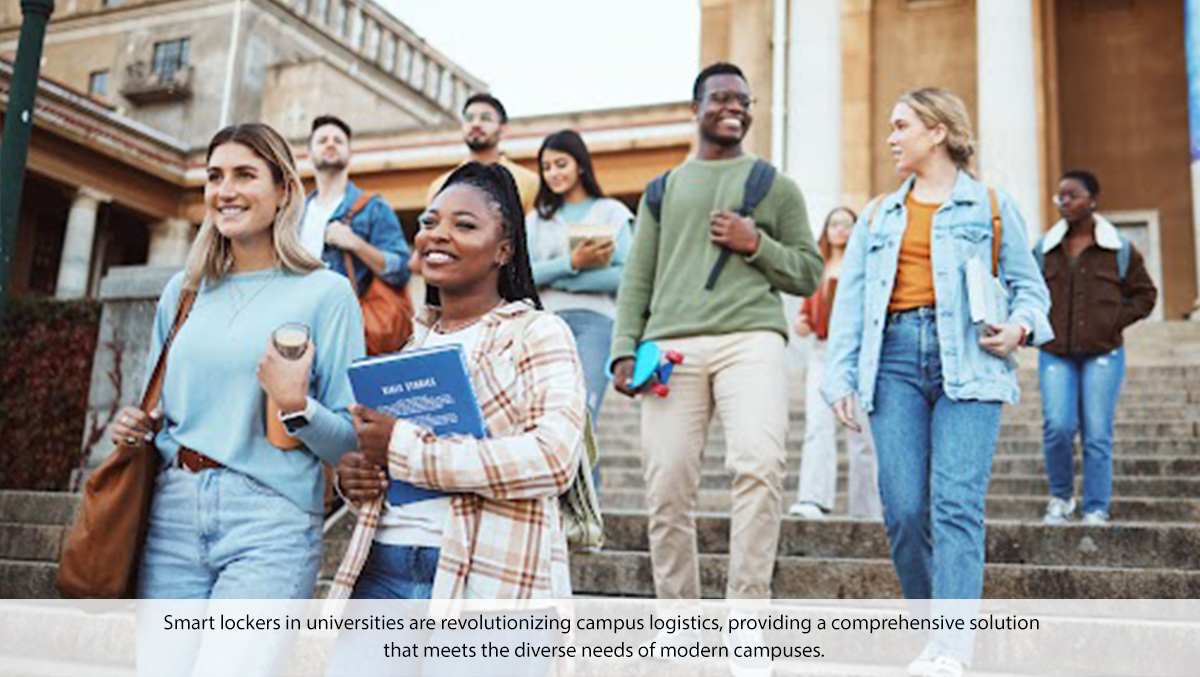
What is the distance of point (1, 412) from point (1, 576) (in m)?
4.21

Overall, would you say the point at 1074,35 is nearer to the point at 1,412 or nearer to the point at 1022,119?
the point at 1022,119

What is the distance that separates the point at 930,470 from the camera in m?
3.83

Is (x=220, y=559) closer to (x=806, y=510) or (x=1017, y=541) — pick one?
(x=1017, y=541)

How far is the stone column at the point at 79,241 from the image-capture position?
79.5 ft

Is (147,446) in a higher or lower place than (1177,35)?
lower

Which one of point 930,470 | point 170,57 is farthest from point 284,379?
point 170,57

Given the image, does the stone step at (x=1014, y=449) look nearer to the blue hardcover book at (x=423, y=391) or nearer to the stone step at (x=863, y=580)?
the stone step at (x=863, y=580)

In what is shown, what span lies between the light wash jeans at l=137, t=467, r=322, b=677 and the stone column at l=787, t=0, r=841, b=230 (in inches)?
558

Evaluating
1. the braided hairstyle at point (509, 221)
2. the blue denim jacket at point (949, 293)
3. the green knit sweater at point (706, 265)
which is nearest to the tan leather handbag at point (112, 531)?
the braided hairstyle at point (509, 221)

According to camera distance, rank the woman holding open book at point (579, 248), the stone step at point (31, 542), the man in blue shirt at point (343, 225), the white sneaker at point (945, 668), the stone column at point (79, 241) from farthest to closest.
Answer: the stone column at point (79, 241), the stone step at point (31, 542), the man in blue shirt at point (343, 225), the woman holding open book at point (579, 248), the white sneaker at point (945, 668)

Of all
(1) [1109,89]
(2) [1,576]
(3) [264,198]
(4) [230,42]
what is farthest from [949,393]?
(4) [230,42]

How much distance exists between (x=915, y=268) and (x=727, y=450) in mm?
954

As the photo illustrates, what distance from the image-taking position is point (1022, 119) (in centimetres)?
1564

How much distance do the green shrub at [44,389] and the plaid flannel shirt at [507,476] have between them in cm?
745
